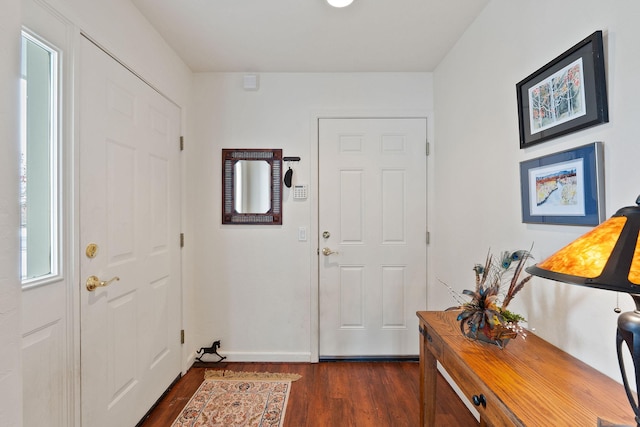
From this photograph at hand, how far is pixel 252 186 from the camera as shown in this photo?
A: 8.25 ft

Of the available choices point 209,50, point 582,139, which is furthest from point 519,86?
point 209,50

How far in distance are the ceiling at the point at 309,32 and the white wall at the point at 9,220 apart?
137 cm

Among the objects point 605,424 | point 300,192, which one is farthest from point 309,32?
point 605,424

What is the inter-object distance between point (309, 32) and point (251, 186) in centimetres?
123

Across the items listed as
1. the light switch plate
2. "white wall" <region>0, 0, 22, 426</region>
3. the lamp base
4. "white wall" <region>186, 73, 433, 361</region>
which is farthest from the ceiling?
the lamp base

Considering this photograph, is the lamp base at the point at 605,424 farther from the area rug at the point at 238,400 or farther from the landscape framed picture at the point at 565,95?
the area rug at the point at 238,400

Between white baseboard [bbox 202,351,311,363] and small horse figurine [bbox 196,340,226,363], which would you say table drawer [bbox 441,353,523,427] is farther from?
small horse figurine [bbox 196,340,226,363]

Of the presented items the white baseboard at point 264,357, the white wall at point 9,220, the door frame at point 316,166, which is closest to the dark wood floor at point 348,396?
the white baseboard at point 264,357

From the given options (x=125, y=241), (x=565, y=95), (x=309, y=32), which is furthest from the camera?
(x=309, y=32)

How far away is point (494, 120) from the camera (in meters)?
1.66

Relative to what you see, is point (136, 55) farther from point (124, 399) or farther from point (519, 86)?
point (519, 86)

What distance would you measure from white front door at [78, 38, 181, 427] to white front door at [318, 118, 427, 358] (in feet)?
3.90

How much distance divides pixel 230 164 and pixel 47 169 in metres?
1.36

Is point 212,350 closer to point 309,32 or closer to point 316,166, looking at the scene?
point 316,166
